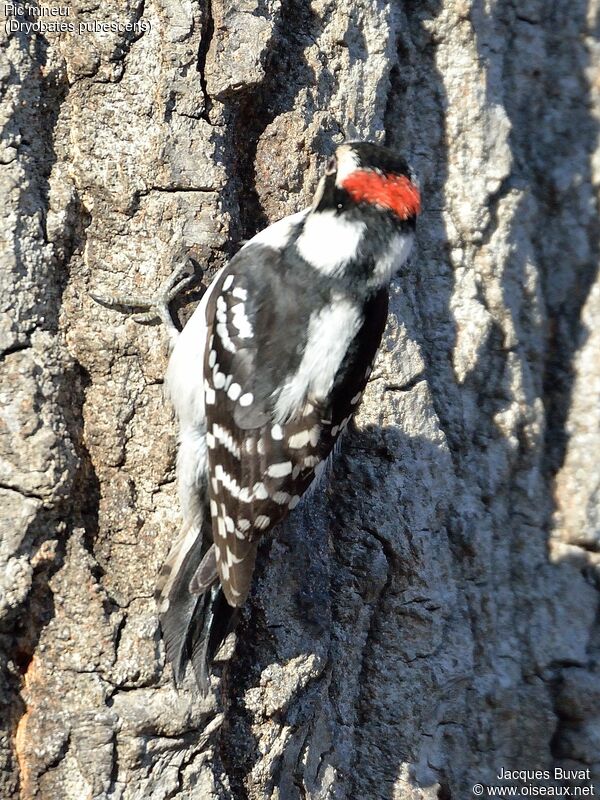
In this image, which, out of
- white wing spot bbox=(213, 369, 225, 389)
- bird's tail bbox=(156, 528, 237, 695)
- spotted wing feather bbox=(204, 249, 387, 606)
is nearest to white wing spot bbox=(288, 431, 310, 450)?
spotted wing feather bbox=(204, 249, 387, 606)

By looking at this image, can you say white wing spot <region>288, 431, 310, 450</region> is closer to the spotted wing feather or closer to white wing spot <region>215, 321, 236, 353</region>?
the spotted wing feather

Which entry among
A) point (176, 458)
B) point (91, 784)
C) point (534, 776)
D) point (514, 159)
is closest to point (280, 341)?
point (176, 458)

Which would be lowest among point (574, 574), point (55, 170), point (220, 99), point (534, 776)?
point (534, 776)

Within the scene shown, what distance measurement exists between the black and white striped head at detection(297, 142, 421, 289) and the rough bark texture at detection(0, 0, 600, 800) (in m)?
0.28

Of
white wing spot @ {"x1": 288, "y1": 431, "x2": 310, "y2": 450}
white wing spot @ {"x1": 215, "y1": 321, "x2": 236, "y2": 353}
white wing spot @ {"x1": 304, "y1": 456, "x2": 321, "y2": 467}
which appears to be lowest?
white wing spot @ {"x1": 304, "y1": 456, "x2": 321, "y2": 467}

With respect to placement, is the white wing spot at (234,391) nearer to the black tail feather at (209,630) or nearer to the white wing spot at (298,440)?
the white wing spot at (298,440)

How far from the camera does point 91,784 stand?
221 cm

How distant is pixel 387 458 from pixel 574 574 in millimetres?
1008

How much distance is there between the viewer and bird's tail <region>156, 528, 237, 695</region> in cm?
232

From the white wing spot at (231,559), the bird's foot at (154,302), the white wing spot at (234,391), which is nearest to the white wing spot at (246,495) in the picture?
the white wing spot at (231,559)

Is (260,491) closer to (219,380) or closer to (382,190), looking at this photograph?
(219,380)

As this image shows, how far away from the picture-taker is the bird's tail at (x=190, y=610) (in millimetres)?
2316

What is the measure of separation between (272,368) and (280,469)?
Result: 0.92 ft

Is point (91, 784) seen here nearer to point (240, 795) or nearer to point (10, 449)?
point (240, 795)
